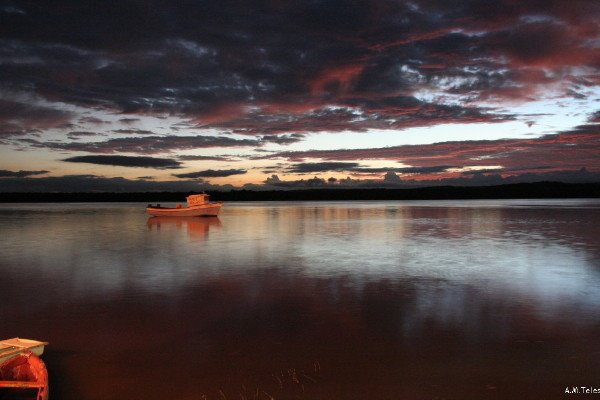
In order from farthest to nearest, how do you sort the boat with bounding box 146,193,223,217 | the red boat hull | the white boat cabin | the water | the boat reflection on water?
the white boat cabin < the boat with bounding box 146,193,223,217 < the boat reflection on water < the water < the red boat hull

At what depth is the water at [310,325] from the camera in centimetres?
791

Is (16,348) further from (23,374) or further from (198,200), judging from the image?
(198,200)

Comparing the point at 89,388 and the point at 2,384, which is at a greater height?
the point at 2,384

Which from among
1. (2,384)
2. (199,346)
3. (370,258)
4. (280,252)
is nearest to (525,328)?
(199,346)

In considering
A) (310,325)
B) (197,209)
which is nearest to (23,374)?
(310,325)

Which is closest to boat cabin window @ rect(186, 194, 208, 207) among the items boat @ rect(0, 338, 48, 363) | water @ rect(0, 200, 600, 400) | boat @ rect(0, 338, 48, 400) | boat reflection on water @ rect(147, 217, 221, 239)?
boat reflection on water @ rect(147, 217, 221, 239)

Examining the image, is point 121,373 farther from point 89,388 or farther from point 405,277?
point 405,277

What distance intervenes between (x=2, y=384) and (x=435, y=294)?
38.1ft

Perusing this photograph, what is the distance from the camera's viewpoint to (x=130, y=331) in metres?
10.9

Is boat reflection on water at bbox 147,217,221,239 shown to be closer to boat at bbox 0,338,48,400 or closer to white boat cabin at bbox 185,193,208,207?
white boat cabin at bbox 185,193,208,207

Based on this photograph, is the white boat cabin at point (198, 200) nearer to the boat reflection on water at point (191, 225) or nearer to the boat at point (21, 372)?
the boat reflection on water at point (191, 225)

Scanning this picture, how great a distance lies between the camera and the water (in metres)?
7.91

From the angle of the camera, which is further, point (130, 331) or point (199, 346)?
point (130, 331)

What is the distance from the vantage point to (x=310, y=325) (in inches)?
446
